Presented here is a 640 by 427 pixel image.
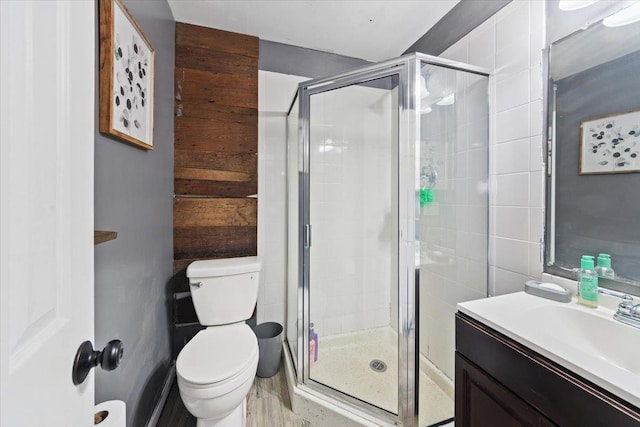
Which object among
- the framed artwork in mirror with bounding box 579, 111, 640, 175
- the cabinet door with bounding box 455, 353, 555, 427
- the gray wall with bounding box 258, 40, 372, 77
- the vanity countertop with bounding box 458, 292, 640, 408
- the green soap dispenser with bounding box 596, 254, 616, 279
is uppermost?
the gray wall with bounding box 258, 40, 372, 77

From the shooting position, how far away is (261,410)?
1.56 m

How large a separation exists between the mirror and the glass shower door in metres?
0.77

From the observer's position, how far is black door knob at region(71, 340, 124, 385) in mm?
482

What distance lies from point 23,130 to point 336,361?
2012mm

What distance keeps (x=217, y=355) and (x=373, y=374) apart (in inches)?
39.1

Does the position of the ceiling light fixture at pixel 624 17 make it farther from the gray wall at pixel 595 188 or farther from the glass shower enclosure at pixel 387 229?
the glass shower enclosure at pixel 387 229

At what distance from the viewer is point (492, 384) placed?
2.82 ft

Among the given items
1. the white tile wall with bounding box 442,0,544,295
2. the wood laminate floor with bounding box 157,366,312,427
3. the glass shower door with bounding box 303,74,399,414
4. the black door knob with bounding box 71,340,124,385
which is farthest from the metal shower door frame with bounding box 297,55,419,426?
the black door knob with bounding box 71,340,124,385

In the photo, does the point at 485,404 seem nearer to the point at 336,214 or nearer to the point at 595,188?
the point at 595,188

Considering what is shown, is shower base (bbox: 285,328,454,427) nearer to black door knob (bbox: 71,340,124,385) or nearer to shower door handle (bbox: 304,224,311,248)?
shower door handle (bbox: 304,224,311,248)

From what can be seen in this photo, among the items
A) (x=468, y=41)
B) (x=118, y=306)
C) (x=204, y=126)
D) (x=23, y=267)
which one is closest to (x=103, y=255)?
(x=118, y=306)

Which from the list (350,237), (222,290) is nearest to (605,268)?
(350,237)

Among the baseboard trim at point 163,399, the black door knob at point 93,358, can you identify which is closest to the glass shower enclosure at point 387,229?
the baseboard trim at point 163,399

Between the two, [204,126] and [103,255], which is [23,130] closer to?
[103,255]
